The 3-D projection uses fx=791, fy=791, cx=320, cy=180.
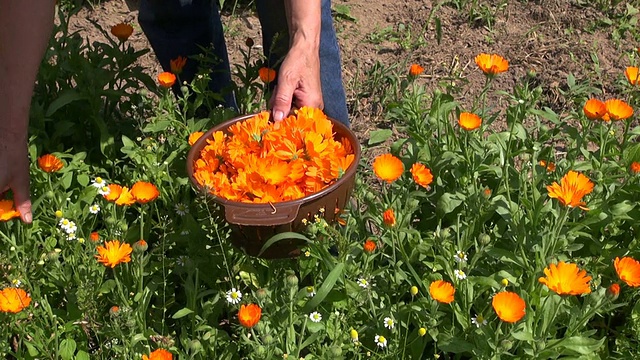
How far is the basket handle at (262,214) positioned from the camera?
5.76 ft

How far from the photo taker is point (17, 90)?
1966 millimetres

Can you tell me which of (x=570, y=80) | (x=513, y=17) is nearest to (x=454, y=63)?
(x=513, y=17)

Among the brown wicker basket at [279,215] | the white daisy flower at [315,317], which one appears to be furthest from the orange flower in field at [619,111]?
the white daisy flower at [315,317]

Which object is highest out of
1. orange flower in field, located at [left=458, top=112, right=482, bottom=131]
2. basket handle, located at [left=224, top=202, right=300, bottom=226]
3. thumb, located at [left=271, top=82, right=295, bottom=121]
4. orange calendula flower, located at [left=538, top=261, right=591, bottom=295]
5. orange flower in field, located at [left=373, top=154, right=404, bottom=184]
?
thumb, located at [left=271, top=82, right=295, bottom=121]

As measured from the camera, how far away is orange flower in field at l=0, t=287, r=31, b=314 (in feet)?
5.81

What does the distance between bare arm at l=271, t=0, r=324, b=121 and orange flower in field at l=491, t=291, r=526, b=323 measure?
0.74 metres

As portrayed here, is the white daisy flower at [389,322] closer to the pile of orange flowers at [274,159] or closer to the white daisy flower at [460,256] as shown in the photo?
the white daisy flower at [460,256]

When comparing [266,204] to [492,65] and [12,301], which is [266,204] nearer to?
[12,301]

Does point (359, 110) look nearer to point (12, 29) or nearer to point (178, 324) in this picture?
point (178, 324)

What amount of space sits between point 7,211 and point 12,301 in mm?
312

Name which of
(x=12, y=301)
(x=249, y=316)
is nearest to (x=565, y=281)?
(x=249, y=316)

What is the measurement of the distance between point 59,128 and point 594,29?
8.04 ft

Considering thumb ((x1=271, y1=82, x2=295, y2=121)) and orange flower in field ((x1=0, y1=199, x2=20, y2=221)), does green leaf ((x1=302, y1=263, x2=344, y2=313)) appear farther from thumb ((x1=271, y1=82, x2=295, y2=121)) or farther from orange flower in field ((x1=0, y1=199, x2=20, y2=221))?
orange flower in field ((x1=0, y1=199, x2=20, y2=221))

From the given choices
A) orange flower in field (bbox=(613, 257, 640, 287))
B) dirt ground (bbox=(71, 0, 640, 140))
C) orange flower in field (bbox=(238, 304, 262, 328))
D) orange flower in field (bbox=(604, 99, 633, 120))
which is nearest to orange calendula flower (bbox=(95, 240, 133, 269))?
orange flower in field (bbox=(238, 304, 262, 328))
